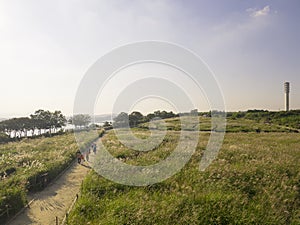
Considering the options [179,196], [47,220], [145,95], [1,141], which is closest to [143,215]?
[179,196]

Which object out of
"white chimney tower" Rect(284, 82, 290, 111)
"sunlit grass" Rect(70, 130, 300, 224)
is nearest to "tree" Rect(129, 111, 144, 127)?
"white chimney tower" Rect(284, 82, 290, 111)

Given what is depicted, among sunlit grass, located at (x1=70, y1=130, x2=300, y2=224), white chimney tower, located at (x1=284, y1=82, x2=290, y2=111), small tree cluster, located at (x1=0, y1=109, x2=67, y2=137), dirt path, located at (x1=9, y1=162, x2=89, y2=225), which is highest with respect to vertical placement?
white chimney tower, located at (x1=284, y1=82, x2=290, y2=111)

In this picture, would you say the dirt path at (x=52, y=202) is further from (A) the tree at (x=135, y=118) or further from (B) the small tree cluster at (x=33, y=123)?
(B) the small tree cluster at (x=33, y=123)

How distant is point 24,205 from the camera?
1047cm

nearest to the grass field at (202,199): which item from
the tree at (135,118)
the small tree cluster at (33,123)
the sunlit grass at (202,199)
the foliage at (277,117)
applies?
the sunlit grass at (202,199)

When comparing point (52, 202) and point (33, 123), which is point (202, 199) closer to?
point (52, 202)

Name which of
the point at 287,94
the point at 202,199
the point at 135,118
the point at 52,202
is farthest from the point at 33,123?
the point at 287,94

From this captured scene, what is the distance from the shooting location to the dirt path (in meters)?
9.33

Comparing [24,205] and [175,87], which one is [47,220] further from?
[175,87]

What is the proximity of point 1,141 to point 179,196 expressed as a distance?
153 ft

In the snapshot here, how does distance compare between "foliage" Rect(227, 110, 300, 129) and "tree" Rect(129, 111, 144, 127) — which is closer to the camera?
"foliage" Rect(227, 110, 300, 129)

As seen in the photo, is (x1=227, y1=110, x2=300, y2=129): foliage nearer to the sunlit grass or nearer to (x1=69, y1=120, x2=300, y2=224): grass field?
the sunlit grass

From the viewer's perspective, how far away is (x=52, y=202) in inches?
446

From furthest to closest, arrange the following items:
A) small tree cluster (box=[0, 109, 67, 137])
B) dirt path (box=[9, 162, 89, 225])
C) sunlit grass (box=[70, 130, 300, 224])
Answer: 1. small tree cluster (box=[0, 109, 67, 137])
2. dirt path (box=[9, 162, 89, 225])
3. sunlit grass (box=[70, 130, 300, 224])
